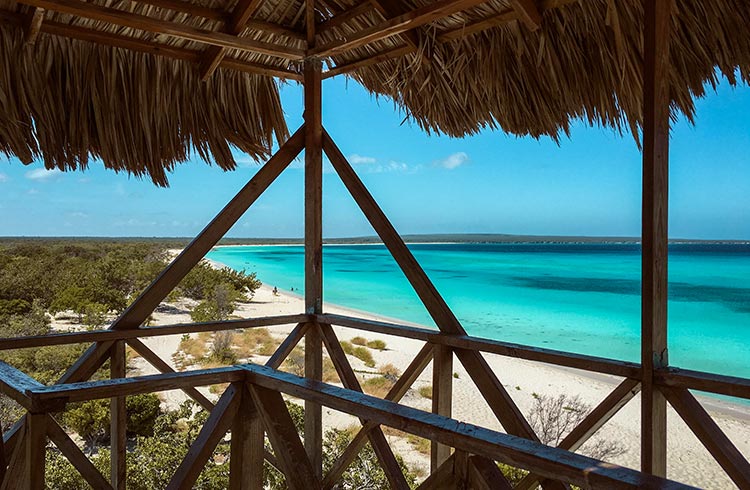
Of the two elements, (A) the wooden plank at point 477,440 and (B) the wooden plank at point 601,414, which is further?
(B) the wooden plank at point 601,414

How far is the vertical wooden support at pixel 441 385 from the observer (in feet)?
7.86

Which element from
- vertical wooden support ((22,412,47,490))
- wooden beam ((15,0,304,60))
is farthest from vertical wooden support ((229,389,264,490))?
wooden beam ((15,0,304,60))

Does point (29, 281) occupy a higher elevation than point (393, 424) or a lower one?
lower

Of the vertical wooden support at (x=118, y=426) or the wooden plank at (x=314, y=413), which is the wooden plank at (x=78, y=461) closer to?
the vertical wooden support at (x=118, y=426)

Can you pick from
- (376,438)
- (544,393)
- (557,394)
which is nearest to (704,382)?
(376,438)

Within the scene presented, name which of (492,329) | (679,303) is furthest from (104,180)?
(679,303)

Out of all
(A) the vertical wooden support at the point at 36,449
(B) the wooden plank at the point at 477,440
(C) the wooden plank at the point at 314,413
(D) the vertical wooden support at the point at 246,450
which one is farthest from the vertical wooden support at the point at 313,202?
(A) the vertical wooden support at the point at 36,449

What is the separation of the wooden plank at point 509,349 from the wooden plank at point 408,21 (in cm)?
135

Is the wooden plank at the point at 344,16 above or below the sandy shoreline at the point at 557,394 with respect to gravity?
above

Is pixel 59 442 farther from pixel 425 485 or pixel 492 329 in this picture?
pixel 492 329

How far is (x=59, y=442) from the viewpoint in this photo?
3.43 ft

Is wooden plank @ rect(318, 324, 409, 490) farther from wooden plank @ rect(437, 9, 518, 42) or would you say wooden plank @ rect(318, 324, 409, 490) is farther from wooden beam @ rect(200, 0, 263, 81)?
wooden plank @ rect(437, 9, 518, 42)

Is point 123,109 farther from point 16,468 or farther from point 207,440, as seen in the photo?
point 207,440

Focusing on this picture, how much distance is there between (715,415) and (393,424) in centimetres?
1148
